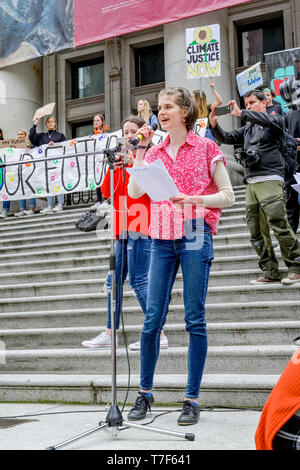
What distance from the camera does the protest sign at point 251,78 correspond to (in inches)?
321

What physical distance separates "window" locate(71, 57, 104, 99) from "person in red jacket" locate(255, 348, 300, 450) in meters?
19.0

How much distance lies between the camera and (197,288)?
10.1 ft

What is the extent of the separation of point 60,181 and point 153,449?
28.3ft

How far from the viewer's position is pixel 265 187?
5.12 metres

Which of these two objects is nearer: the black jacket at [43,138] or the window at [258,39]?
the black jacket at [43,138]

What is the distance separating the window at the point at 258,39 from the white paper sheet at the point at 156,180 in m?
15.1

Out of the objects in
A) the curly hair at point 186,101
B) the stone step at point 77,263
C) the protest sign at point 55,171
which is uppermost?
the protest sign at point 55,171

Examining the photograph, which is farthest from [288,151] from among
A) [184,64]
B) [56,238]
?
[184,64]

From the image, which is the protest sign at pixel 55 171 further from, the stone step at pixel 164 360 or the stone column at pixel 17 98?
the stone column at pixel 17 98

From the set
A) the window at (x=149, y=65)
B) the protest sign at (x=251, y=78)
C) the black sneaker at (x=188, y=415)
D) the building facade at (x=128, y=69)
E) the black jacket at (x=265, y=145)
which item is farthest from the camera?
the window at (x=149, y=65)

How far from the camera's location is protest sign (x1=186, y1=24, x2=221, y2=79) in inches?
347

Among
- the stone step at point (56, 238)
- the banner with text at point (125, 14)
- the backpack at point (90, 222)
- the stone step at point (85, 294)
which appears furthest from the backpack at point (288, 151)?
the banner with text at point (125, 14)

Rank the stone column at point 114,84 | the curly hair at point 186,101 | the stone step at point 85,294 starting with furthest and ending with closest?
the stone column at point 114,84, the stone step at point 85,294, the curly hair at point 186,101

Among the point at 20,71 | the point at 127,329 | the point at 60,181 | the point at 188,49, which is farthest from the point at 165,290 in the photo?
the point at 20,71
